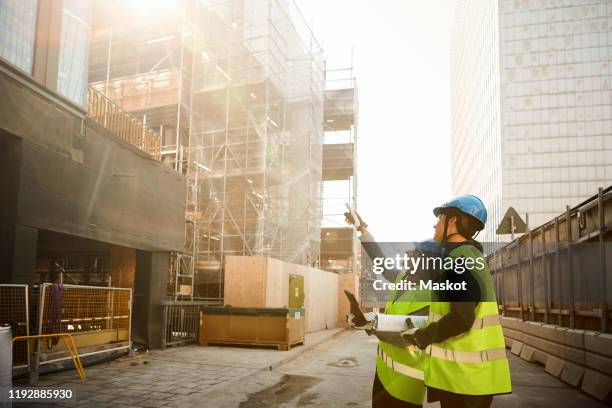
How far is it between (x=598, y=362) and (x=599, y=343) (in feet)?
1.05

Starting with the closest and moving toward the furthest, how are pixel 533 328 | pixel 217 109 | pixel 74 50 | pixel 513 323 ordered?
pixel 74 50, pixel 533 328, pixel 513 323, pixel 217 109

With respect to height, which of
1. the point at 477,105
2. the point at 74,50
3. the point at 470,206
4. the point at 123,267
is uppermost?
the point at 477,105

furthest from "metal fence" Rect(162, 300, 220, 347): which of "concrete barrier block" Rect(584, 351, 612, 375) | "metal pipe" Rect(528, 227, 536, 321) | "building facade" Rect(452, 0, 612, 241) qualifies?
"building facade" Rect(452, 0, 612, 241)

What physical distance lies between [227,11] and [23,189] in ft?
68.7

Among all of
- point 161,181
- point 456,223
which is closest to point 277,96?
point 161,181

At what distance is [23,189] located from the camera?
8.81 meters

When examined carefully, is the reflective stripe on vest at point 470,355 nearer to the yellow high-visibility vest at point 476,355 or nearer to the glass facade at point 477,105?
the yellow high-visibility vest at point 476,355

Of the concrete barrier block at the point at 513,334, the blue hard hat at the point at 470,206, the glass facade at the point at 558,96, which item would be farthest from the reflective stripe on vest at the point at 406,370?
the glass facade at the point at 558,96

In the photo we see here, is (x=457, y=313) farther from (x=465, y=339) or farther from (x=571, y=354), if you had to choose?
(x=571, y=354)

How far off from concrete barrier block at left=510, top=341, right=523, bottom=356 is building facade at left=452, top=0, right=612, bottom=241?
7648 cm

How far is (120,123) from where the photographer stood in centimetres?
1288

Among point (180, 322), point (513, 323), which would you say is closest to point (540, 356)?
point (513, 323)

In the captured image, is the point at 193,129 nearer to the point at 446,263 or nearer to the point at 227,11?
the point at 227,11

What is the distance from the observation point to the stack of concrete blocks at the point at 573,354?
8078 millimetres
